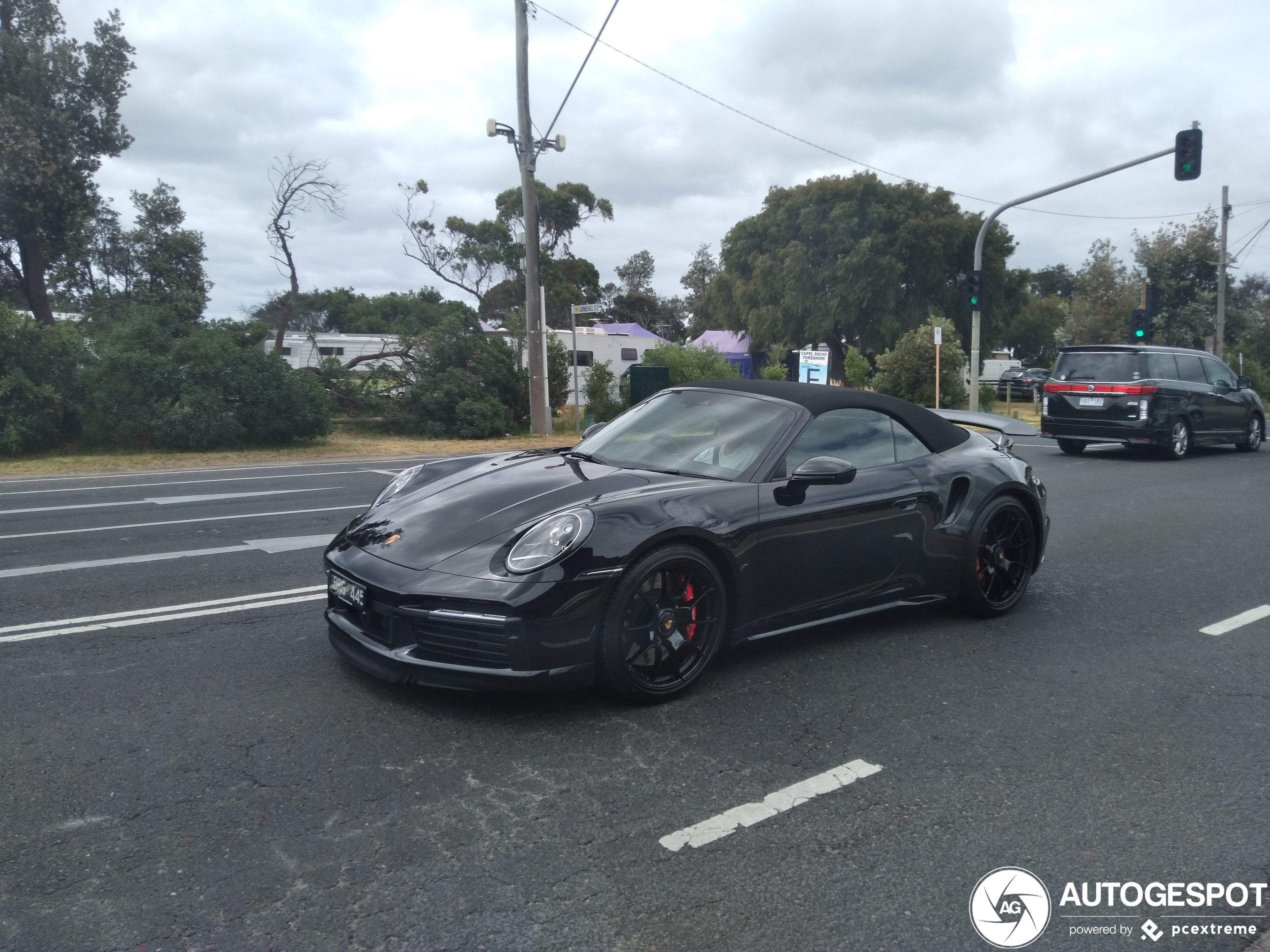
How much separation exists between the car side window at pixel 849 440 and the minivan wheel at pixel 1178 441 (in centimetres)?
1191

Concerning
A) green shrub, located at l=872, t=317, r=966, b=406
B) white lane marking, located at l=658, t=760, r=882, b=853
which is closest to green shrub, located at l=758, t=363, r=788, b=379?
green shrub, located at l=872, t=317, r=966, b=406

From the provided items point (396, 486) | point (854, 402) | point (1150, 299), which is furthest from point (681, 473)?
point (1150, 299)

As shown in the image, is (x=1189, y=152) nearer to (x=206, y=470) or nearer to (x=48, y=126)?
(x=206, y=470)

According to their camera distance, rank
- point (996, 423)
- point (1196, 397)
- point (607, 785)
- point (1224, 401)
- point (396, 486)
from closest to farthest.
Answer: point (607, 785) → point (396, 486) → point (996, 423) → point (1196, 397) → point (1224, 401)

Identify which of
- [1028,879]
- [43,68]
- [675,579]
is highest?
[43,68]

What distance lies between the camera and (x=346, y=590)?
4.24 meters

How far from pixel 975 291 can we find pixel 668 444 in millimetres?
19142

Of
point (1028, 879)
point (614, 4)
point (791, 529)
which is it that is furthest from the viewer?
point (614, 4)

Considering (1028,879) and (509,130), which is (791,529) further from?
(509,130)

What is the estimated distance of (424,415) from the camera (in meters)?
21.5

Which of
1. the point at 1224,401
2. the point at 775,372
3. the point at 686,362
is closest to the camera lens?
the point at 1224,401

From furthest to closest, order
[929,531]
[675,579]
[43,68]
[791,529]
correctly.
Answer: [43,68], [929,531], [791,529], [675,579]

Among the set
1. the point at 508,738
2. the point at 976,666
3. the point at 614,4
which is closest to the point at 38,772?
the point at 508,738

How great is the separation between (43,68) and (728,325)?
37382 mm
